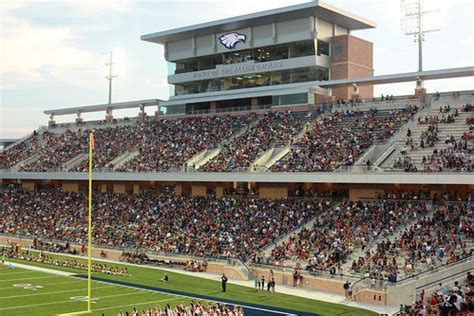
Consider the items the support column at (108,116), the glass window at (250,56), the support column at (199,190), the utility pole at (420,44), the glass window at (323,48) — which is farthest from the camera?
the support column at (108,116)

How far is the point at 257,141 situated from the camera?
45125 millimetres

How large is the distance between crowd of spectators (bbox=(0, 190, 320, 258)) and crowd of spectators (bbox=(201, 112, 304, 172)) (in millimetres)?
2517

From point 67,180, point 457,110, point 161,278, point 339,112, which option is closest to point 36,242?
point 67,180

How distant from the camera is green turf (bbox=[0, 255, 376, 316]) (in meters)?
26.4

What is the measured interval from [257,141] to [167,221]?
8.66 meters

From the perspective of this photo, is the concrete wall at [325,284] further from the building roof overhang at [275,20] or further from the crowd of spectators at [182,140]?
the building roof overhang at [275,20]

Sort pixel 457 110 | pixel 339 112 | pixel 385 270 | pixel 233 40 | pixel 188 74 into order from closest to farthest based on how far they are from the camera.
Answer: pixel 385 270 → pixel 457 110 → pixel 339 112 → pixel 233 40 → pixel 188 74

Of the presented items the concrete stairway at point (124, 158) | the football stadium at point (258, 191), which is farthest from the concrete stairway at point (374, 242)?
the concrete stairway at point (124, 158)

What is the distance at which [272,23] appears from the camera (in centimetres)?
5066

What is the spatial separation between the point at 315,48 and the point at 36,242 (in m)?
25.8

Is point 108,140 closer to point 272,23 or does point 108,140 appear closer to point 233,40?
point 233,40

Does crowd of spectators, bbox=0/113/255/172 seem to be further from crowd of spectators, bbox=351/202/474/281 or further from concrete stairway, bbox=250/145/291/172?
crowd of spectators, bbox=351/202/474/281

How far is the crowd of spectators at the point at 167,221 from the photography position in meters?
37.2

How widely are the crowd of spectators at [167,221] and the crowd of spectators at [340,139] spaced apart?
2.54 meters
